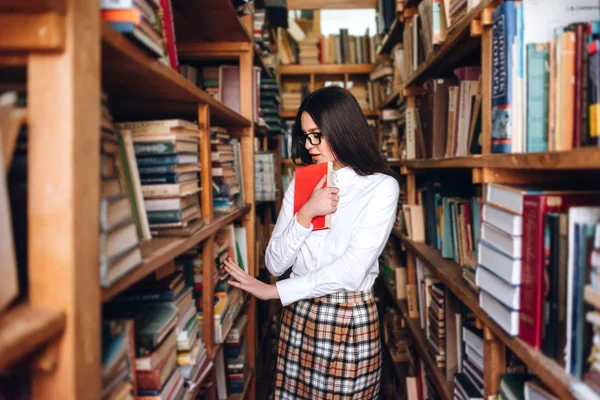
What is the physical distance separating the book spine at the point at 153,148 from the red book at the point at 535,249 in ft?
2.79

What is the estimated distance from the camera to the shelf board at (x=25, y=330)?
1.52 feet

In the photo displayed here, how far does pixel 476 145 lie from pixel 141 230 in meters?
1.07

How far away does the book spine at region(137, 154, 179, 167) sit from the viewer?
3.76 feet

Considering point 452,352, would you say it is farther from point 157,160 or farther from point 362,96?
point 362,96

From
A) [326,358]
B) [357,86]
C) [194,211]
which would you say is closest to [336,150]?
[194,211]

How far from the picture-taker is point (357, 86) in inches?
184

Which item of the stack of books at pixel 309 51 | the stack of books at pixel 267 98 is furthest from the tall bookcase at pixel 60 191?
the stack of books at pixel 309 51

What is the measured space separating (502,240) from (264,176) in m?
2.10

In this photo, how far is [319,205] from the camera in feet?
4.93

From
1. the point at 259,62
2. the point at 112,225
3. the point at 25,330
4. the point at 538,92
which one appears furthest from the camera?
the point at 259,62

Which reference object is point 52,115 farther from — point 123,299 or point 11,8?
point 123,299

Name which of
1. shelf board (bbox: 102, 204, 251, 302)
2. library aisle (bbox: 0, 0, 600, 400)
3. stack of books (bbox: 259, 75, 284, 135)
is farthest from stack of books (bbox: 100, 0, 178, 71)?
stack of books (bbox: 259, 75, 284, 135)

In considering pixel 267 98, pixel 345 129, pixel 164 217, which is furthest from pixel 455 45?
pixel 267 98

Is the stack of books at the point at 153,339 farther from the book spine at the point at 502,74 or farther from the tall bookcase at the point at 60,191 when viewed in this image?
the book spine at the point at 502,74
